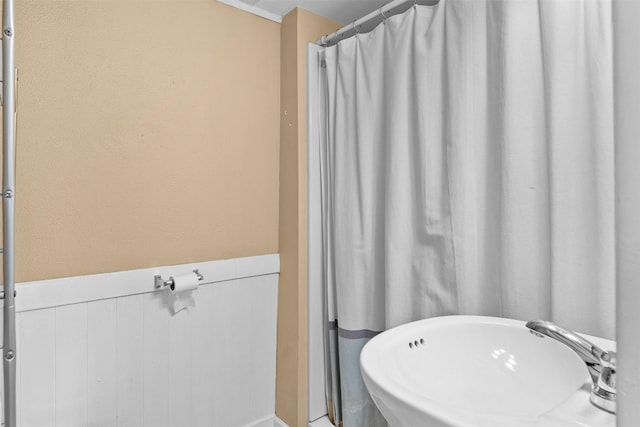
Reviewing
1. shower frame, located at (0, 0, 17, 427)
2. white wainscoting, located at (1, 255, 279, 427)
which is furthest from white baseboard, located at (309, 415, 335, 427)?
shower frame, located at (0, 0, 17, 427)

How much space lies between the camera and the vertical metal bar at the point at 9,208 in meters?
1.14

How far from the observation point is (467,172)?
1.39 meters

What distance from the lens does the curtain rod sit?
5.25 feet

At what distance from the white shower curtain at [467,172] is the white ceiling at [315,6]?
0.70 feet

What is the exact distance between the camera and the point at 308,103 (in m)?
1.92

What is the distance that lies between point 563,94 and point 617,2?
3.82ft

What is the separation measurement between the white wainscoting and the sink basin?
3.14 ft

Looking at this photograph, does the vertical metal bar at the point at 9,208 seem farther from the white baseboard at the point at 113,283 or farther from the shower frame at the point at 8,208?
the white baseboard at the point at 113,283

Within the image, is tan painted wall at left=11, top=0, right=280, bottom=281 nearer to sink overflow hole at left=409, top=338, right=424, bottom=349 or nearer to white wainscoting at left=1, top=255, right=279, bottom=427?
white wainscoting at left=1, top=255, right=279, bottom=427

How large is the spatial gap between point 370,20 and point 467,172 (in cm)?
87

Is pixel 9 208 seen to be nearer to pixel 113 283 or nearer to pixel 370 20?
pixel 113 283

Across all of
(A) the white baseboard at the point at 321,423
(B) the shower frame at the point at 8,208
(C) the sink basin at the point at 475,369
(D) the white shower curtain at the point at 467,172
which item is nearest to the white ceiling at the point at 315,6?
(D) the white shower curtain at the point at 467,172

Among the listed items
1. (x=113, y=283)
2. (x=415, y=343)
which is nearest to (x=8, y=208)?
(x=113, y=283)

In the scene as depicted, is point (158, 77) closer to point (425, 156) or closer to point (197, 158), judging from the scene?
point (197, 158)
